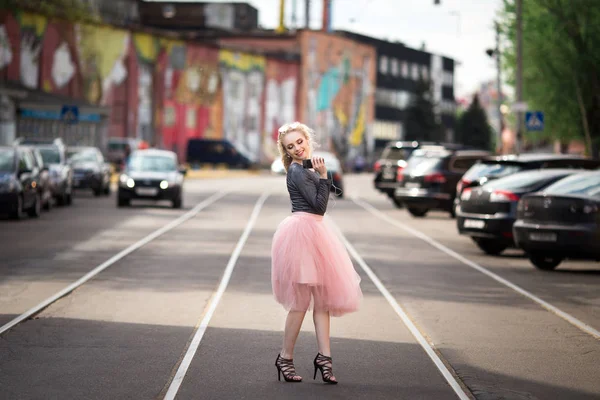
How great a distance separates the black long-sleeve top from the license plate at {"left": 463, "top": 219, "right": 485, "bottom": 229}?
12.5 metres

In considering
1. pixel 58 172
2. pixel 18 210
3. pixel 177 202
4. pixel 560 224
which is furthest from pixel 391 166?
pixel 560 224

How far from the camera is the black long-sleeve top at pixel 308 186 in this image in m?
8.52

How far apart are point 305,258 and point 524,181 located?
13052 millimetres

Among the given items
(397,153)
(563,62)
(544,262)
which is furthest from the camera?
(397,153)

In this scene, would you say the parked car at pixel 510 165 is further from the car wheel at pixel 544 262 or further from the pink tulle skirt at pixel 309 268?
the pink tulle skirt at pixel 309 268

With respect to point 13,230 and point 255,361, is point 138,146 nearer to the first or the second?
point 13,230

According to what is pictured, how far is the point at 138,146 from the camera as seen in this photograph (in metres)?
67.4

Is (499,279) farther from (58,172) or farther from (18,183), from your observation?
(58,172)

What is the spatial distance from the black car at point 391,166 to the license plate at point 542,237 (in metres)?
23.1

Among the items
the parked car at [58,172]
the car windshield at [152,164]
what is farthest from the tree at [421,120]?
the car windshield at [152,164]

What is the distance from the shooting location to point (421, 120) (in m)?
131

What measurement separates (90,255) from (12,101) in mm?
41158

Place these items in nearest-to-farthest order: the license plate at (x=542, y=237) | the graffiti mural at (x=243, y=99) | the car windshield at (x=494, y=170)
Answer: the license plate at (x=542, y=237), the car windshield at (x=494, y=170), the graffiti mural at (x=243, y=99)

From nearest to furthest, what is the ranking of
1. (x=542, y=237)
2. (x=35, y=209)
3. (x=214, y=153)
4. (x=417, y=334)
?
(x=417, y=334) → (x=542, y=237) → (x=35, y=209) → (x=214, y=153)
